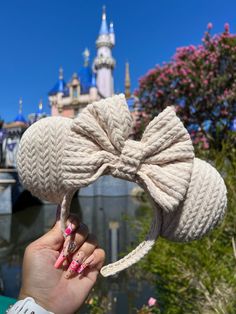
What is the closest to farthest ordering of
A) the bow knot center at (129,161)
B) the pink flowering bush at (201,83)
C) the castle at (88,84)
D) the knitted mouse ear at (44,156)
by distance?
the bow knot center at (129,161) → the knitted mouse ear at (44,156) → the pink flowering bush at (201,83) → the castle at (88,84)

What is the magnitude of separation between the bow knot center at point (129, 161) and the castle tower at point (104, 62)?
24752 millimetres

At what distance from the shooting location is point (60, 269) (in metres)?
1.07

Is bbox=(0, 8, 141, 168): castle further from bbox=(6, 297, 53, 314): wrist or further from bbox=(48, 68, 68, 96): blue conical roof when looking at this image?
bbox=(6, 297, 53, 314): wrist

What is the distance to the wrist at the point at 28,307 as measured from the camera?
962mm

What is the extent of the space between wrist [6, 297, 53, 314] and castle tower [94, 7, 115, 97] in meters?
24.8

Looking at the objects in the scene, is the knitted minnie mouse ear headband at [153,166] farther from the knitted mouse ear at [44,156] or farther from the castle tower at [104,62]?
the castle tower at [104,62]

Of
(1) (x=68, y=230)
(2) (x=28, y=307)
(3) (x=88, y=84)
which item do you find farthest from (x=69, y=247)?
(3) (x=88, y=84)

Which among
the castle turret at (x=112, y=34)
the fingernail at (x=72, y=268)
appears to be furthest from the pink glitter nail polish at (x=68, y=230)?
the castle turret at (x=112, y=34)

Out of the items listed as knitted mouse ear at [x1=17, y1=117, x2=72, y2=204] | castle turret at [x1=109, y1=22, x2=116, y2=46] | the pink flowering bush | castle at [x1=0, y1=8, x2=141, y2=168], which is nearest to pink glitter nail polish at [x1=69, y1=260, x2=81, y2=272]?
knitted mouse ear at [x1=17, y1=117, x2=72, y2=204]

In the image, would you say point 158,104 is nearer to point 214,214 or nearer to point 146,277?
point 146,277

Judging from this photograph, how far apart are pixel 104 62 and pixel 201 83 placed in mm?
18285

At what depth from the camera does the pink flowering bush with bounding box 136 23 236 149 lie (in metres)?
8.04

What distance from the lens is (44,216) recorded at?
34.0 ft

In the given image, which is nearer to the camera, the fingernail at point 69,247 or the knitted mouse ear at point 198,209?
the knitted mouse ear at point 198,209
